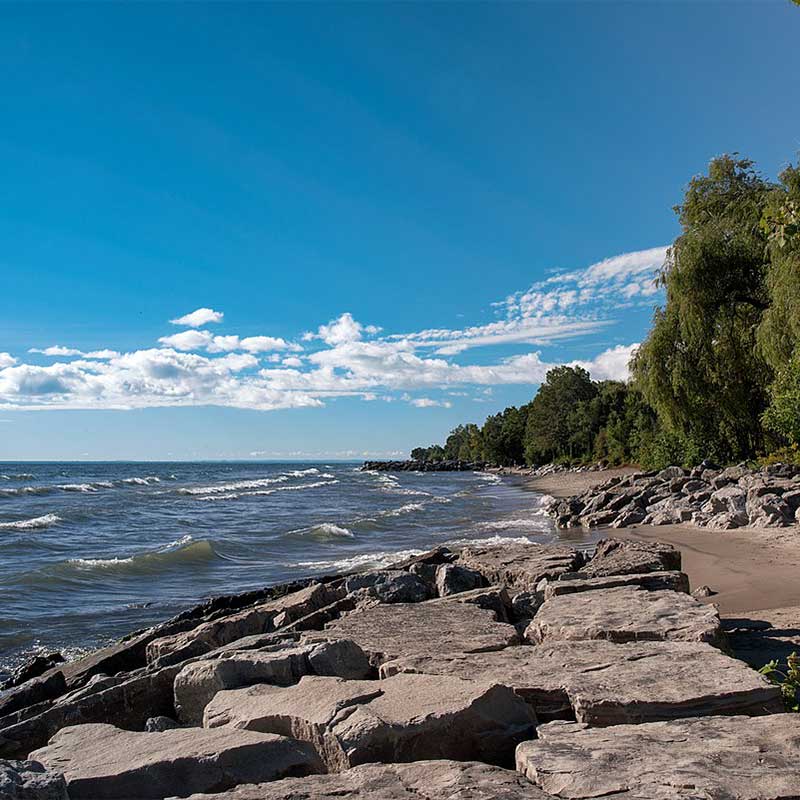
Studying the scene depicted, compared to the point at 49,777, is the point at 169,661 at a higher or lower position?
lower

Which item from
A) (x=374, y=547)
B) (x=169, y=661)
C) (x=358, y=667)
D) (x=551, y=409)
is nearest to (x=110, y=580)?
(x=374, y=547)

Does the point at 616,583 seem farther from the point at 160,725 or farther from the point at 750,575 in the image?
the point at 160,725

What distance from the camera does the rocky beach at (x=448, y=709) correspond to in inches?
111

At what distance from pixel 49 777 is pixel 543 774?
1922 mm

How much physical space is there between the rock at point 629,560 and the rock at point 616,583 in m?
0.45

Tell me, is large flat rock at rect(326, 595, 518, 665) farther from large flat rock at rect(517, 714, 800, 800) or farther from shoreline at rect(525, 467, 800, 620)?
shoreline at rect(525, 467, 800, 620)

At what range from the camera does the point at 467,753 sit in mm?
3375

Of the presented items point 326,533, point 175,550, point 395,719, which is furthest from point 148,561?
point 395,719

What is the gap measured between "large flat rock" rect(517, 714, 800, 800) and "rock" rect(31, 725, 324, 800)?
109 cm

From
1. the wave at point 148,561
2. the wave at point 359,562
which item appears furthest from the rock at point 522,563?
the wave at point 148,561

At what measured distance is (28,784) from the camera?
2.67m

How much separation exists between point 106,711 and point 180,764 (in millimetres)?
2239

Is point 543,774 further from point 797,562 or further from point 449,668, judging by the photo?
point 797,562

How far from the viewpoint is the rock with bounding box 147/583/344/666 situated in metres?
6.58
